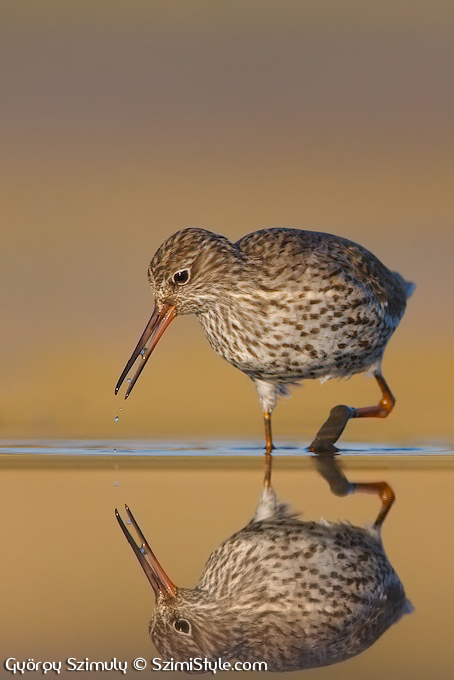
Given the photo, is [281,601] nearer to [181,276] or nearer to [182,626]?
[182,626]

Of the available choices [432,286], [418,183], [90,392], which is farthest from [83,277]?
[418,183]

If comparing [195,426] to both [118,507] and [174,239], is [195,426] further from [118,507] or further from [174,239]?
[118,507]

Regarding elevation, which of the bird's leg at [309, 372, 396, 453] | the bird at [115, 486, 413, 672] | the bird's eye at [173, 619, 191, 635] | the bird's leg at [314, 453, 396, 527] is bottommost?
the bird's eye at [173, 619, 191, 635]

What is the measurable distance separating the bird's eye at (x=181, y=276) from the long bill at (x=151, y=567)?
3.16m

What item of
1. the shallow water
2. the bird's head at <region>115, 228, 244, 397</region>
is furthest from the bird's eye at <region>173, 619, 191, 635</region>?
the bird's head at <region>115, 228, 244, 397</region>

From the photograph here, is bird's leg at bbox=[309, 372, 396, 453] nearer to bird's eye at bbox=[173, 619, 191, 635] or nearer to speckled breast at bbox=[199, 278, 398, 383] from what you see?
speckled breast at bbox=[199, 278, 398, 383]

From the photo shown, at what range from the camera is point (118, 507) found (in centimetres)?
652

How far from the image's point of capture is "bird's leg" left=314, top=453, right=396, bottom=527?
6.46 metres

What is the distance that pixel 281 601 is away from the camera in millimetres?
4637

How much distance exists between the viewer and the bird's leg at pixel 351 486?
6.46 metres

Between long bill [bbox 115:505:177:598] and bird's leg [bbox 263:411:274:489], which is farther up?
bird's leg [bbox 263:411:274:489]

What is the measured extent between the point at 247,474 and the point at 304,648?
3.52 metres

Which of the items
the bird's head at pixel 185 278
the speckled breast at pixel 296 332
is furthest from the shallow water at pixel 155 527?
the bird's head at pixel 185 278

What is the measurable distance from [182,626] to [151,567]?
79 cm
